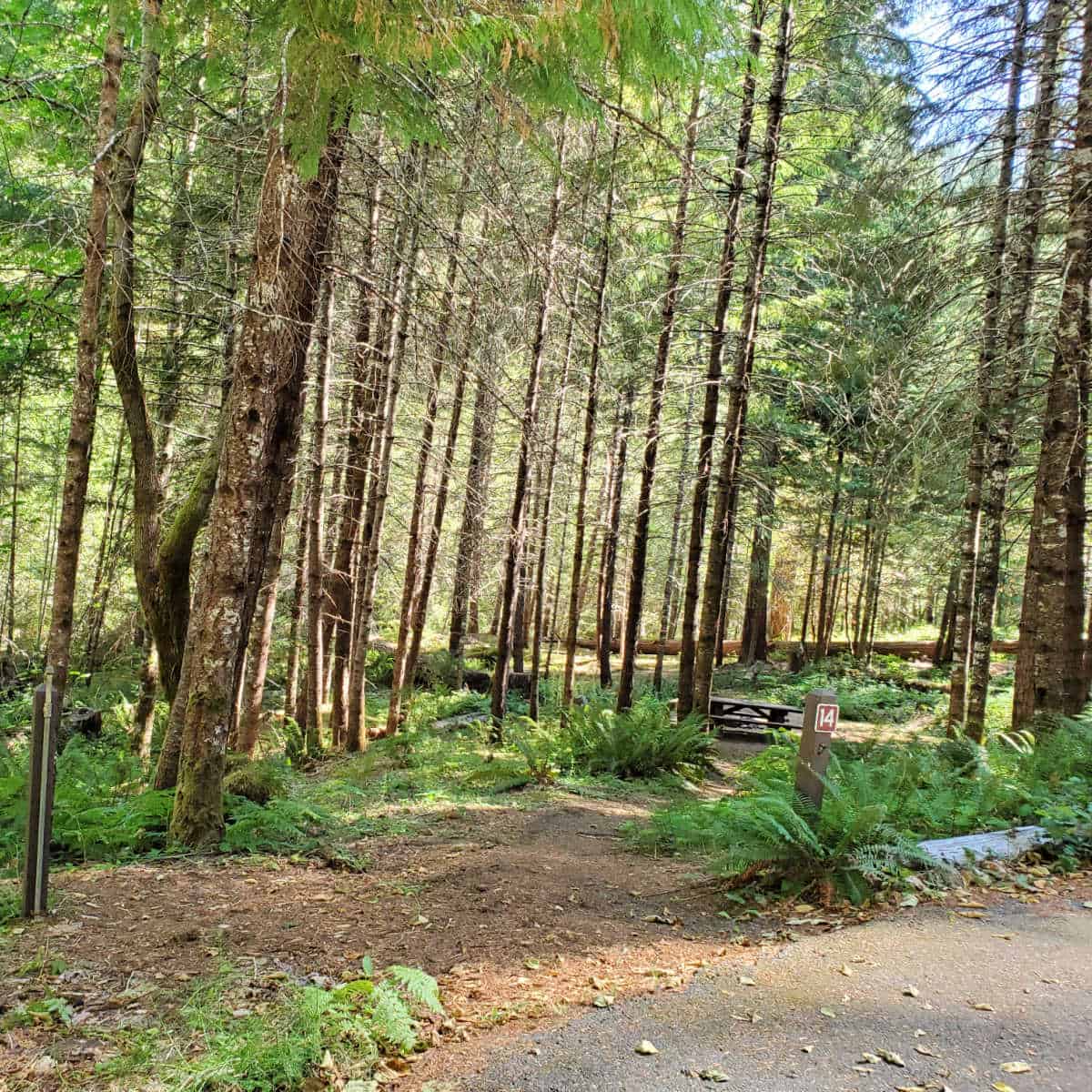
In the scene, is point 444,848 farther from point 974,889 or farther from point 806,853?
point 974,889

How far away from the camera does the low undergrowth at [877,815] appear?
15.5ft

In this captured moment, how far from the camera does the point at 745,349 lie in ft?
33.9

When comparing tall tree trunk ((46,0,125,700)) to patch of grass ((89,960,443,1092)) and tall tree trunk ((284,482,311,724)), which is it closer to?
patch of grass ((89,960,443,1092))

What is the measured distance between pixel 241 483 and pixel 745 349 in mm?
7229

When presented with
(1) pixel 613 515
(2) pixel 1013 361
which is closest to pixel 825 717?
(2) pixel 1013 361

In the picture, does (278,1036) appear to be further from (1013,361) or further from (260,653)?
(1013,361)

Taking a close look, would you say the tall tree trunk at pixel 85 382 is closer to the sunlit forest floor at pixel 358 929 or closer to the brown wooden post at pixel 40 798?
the sunlit forest floor at pixel 358 929

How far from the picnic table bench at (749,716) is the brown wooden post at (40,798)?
38.4 ft

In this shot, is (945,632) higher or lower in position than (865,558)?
lower

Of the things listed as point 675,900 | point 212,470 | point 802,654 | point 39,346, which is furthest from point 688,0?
point 802,654

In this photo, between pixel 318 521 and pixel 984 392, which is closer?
pixel 984 392

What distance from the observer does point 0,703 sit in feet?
43.0

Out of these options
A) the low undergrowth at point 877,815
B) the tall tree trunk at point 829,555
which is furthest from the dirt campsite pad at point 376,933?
the tall tree trunk at point 829,555

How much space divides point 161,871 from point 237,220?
630cm
